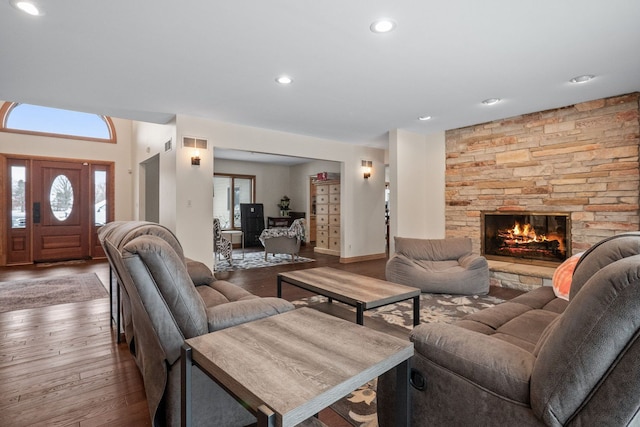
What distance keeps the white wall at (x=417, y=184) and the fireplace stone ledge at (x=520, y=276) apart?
1.46m

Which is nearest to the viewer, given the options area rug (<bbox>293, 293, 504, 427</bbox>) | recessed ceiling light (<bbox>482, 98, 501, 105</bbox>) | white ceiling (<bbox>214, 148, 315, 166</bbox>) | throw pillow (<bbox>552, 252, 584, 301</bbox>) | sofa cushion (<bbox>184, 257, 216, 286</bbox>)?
area rug (<bbox>293, 293, 504, 427</bbox>)

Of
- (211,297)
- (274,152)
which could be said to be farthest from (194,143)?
(211,297)

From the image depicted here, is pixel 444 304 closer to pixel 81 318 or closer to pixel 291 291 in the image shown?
pixel 291 291

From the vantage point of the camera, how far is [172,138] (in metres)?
5.04

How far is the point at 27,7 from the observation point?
2.26 meters

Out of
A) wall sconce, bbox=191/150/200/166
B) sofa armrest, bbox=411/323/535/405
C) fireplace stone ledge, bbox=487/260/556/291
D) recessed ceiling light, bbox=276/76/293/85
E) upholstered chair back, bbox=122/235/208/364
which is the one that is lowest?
fireplace stone ledge, bbox=487/260/556/291

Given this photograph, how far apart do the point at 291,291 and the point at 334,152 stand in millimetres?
3418

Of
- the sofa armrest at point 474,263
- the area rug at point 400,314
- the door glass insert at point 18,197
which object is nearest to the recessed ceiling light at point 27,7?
the area rug at point 400,314

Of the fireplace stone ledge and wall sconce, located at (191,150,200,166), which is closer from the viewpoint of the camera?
the fireplace stone ledge

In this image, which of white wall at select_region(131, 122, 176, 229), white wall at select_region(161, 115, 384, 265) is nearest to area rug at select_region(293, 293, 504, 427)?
white wall at select_region(161, 115, 384, 265)

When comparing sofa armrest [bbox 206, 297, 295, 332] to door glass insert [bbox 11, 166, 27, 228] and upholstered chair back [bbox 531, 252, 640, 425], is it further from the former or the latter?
door glass insert [bbox 11, 166, 27, 228]

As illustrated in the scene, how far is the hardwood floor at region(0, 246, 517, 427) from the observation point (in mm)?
1816

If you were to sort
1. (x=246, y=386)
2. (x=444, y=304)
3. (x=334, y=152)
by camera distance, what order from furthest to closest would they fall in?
(x=334, y=152) → (x=444, y=304) → (x=246, y=386)

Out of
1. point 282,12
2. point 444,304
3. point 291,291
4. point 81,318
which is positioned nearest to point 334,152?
point 291,291
